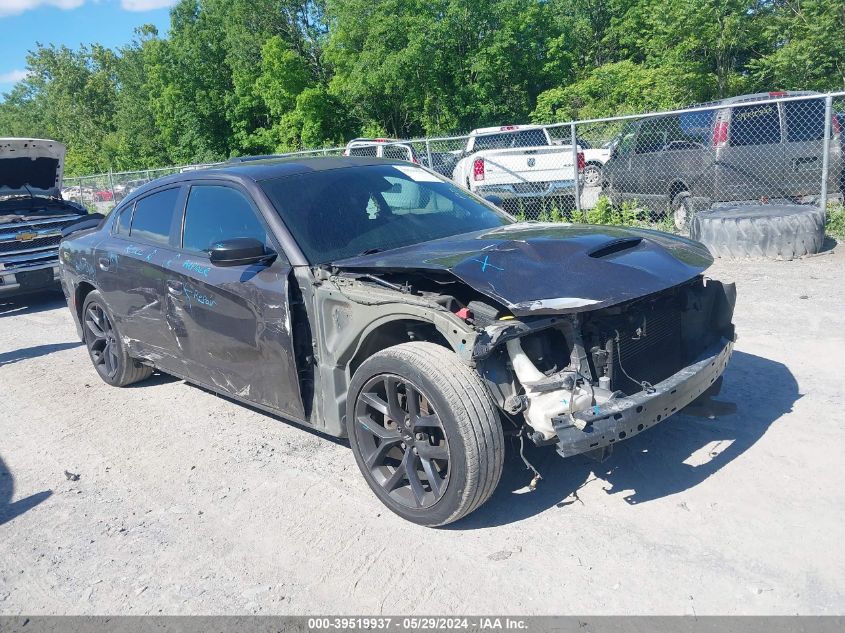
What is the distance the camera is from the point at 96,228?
6.10 meters

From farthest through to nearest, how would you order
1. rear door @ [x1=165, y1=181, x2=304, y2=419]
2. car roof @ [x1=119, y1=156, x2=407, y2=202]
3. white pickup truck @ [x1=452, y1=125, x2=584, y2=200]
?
white pickup truck @ [x1=452, y1=125, x2=584, y2=200] → car roof @ [x1=119, y1=156, x2=407, y2=202] → rear door @ [x1=165, y1=181, x2=304, y2=419]

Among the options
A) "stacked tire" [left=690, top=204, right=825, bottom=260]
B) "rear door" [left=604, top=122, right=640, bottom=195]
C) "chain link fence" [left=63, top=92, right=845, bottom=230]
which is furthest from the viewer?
"rear door" [left=604, top=122, right=640, bottom=195]

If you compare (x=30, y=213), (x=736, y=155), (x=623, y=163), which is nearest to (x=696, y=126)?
(x=736, y=155)

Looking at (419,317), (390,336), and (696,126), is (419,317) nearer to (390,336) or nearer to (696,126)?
(390,336)

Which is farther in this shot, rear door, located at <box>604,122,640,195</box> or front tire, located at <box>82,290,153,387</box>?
rear door, located at <box>604,122,640,195</box>

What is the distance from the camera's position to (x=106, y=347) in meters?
5.98

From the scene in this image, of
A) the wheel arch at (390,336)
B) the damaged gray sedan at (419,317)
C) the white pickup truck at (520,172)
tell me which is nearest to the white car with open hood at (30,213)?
the damaged gray sedan at (419,317)

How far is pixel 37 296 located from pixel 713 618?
11971mm

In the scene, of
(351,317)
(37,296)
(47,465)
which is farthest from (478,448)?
(37,296)

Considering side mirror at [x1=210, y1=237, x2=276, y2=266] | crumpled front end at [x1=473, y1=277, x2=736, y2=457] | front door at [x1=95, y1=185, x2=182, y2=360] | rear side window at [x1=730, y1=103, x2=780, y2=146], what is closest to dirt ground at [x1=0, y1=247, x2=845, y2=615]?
crumpled front end at [x1=473, y1=277, x2=736, y2=457]

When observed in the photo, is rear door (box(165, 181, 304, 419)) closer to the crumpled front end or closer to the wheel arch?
the wheel arch

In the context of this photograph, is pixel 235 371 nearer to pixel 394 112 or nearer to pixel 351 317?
pixel 351 317

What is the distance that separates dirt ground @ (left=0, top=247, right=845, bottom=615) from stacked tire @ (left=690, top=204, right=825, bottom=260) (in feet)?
11.2

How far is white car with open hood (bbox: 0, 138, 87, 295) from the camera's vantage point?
9.62 meters
